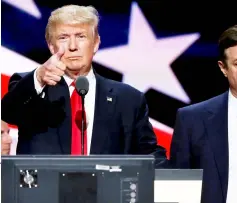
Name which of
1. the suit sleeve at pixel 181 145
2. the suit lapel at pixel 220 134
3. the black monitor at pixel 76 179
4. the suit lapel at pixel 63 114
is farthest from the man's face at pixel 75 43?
the black monitor at pixel 76 179

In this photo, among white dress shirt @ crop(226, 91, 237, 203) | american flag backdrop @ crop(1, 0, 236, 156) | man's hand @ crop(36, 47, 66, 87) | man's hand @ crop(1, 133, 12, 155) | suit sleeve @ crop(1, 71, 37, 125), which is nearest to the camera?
man's hand @ crop(36, 47, 66, 87)

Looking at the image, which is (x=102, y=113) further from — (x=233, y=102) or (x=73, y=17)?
(x=233, y=102)

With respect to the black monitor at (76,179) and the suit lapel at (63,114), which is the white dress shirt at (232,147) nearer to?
the suit lapel at (63,114)

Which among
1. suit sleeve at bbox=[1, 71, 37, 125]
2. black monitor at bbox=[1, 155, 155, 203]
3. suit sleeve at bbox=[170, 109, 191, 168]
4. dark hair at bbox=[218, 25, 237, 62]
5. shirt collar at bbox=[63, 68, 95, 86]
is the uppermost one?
dark hair at bbox=[218, 25, 237, 62]

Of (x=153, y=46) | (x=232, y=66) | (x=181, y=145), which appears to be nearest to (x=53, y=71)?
(x=181, y=145)

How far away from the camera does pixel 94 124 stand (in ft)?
7.95

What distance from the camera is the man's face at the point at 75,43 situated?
2426 millimetres

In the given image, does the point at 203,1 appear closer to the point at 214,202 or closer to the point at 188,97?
the point at 188,97

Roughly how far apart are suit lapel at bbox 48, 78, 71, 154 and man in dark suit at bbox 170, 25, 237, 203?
433 millimetres

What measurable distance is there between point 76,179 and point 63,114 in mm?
778

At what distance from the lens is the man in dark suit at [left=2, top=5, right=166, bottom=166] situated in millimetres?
2375

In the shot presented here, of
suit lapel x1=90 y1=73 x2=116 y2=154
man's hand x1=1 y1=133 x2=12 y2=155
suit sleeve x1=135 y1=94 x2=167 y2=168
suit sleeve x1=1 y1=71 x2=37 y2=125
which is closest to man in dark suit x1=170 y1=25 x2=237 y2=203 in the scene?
suit sleeve x1=135 y1=94 x2=167 y2=168

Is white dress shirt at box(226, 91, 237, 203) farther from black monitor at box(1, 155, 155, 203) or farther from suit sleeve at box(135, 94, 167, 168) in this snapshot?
black monitor at box(1, 155, 155, 203)

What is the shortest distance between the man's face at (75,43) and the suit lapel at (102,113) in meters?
0.12
